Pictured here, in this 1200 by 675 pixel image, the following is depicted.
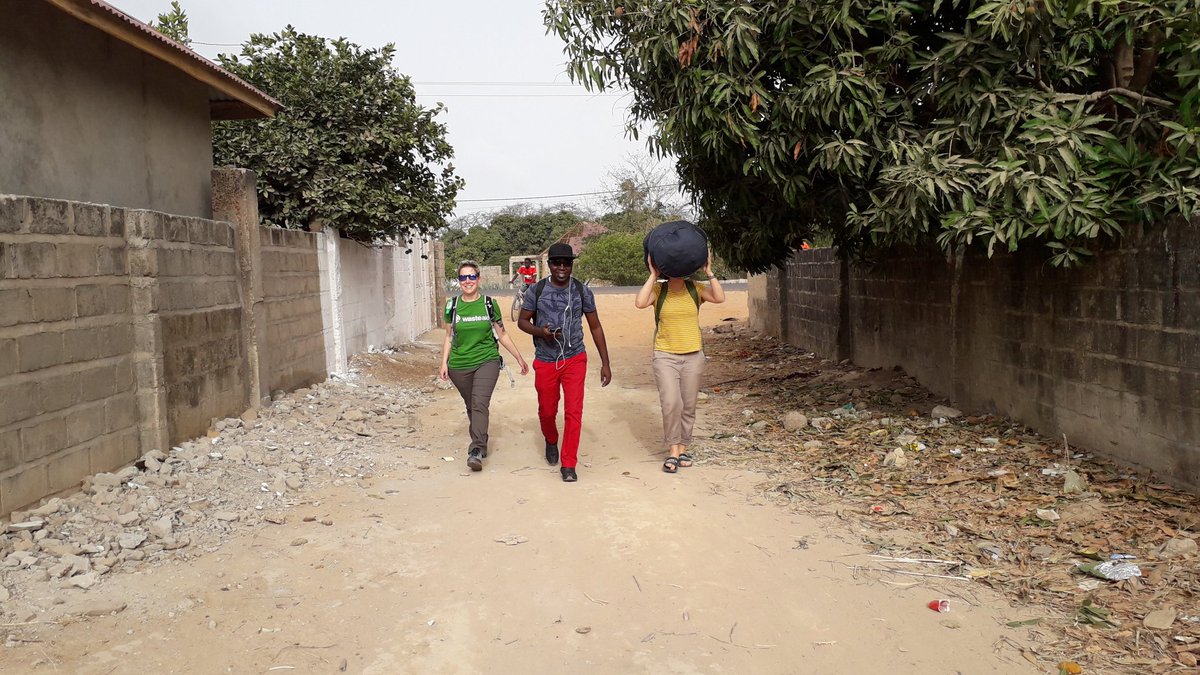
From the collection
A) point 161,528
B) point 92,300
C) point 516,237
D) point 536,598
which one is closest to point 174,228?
point 92,300

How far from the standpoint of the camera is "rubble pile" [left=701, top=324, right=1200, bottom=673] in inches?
142

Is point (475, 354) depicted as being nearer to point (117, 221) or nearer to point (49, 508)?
point (117, 221)

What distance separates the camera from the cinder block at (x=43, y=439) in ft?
15.5

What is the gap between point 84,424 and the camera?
5.28m

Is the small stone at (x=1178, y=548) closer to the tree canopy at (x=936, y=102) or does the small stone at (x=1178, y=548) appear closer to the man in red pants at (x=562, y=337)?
the tree canopy at (x=936, y=102)

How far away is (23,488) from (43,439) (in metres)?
0.31

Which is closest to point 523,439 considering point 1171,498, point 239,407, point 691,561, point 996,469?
point 239,407

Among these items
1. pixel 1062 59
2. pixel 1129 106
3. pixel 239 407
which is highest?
pixel 1062 59

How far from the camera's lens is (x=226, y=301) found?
754 centimetres

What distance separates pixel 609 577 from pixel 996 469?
10.2 feet

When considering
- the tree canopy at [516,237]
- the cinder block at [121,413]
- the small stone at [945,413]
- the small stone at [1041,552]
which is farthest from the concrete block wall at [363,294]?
the tree canopy at [516,237]

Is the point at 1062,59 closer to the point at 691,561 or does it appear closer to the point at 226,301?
the point at 691,561

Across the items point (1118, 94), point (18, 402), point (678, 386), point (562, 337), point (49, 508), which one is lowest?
point (49, 508)

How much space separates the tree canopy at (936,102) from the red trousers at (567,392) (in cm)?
206
